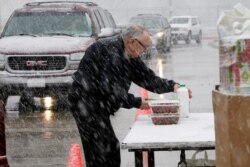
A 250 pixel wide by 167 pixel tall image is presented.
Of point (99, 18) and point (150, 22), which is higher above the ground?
point (99, 18)

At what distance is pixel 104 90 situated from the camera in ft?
17.9

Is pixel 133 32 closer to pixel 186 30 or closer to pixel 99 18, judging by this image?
pixel 99 18

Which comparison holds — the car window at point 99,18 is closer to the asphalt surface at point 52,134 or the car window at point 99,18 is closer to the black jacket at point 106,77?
the asphalt surface at point 52,134

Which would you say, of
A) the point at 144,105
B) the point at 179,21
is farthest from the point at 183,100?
the point at 179,21

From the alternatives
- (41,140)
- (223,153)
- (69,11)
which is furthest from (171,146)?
(69,11)

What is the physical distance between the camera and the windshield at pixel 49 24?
14211 millimetres

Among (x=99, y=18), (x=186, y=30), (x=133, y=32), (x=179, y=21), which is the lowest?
(x=186, y=30)

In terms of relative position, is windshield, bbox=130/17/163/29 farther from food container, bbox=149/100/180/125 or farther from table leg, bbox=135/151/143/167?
table leg, bbox=135/151/143/167

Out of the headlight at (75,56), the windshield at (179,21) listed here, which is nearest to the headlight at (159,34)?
the windshield at (179,21)

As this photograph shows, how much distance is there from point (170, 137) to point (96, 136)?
0.71 meters

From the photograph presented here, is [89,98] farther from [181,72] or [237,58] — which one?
[181,72]

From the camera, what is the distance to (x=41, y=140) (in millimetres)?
10281

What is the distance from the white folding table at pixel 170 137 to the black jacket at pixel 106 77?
27cm

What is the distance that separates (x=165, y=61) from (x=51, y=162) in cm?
1848
